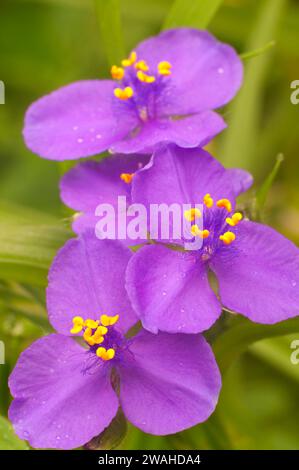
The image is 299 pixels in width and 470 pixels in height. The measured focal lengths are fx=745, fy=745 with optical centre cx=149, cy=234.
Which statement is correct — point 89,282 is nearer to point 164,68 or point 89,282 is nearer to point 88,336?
point 88,336

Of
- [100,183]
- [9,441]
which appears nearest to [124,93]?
[100,183]

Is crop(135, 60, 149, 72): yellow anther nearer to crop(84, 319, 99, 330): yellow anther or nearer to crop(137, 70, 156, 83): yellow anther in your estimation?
crop(137, 70, 156, 83): yellow anther

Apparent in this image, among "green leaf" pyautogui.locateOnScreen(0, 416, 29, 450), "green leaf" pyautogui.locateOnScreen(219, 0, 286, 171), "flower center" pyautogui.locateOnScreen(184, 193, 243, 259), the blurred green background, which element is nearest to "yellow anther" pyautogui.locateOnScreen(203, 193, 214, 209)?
"flower center" pyautogui.locateOnScreen(184, 193, 243, 259)

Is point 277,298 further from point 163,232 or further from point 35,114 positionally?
point 35,114

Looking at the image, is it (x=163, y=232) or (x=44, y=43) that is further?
(x=44, y=43)

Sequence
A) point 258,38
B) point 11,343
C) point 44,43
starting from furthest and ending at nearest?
point 44,43, point 258,38, point 11,343

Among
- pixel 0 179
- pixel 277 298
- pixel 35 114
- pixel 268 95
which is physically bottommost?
pixel 0 179
